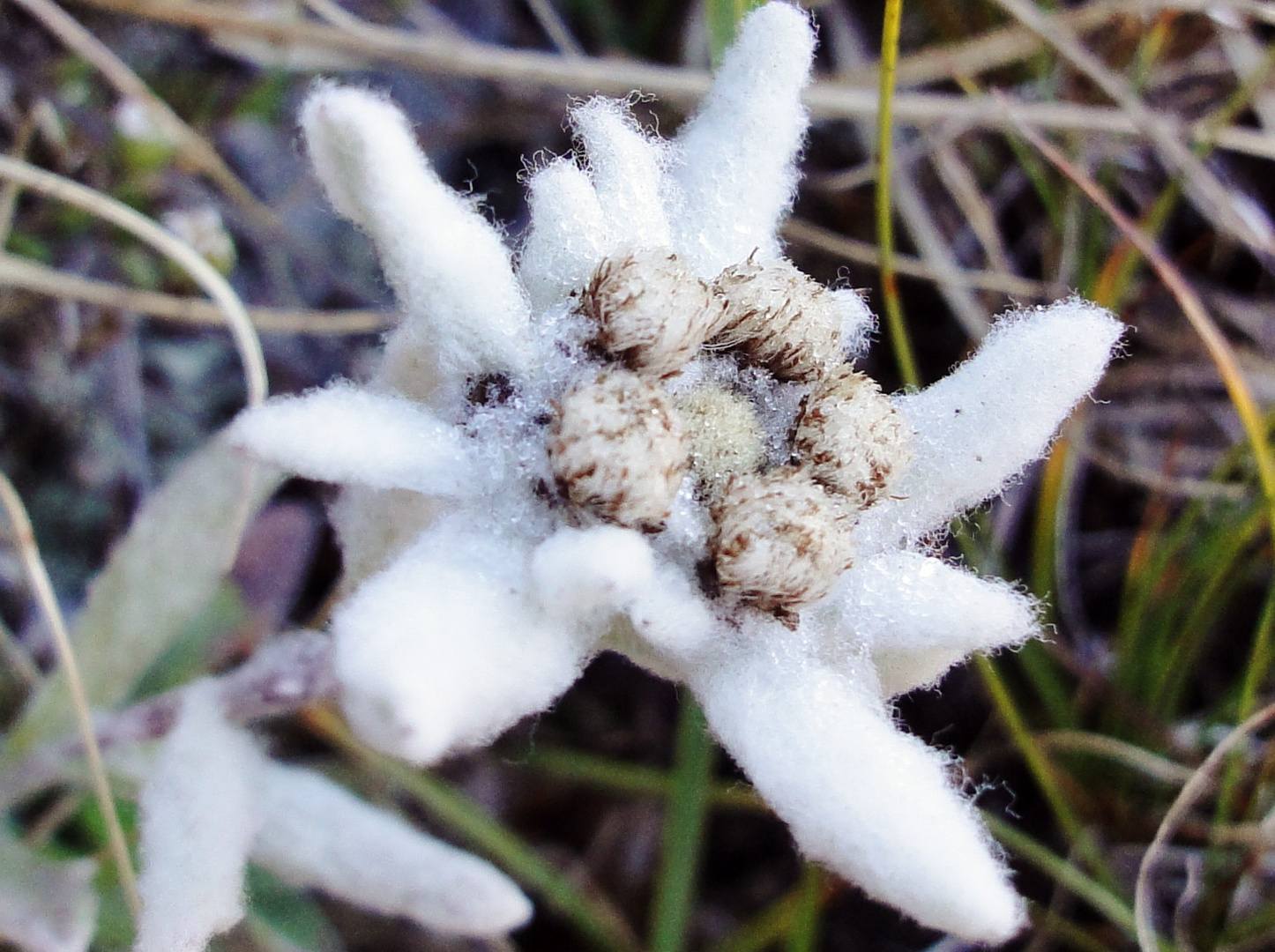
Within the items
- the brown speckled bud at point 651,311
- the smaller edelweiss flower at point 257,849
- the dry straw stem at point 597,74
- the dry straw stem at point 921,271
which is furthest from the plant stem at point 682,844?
the dry straw stem at point 597,74

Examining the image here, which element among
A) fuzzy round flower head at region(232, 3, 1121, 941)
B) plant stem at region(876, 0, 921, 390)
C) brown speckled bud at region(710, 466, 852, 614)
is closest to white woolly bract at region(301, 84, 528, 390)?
fuzzy round flower head at region(232, 3, 1121, 941)

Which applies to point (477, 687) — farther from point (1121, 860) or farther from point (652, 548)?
point (1121, 860)

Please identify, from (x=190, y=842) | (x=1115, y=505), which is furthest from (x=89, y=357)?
(x=1115, y=505)

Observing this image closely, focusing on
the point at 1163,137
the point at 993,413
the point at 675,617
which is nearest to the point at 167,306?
the point at 675,617

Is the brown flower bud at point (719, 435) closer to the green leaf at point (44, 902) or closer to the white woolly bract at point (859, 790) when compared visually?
the white woolly bract at point (859, 790)

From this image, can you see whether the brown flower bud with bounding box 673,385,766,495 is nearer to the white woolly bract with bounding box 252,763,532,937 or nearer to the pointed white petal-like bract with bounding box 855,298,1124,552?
the pointed white petal-like bract with bounding box 855,298,1124,552

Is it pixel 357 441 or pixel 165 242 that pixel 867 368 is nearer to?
pixel 165 242
